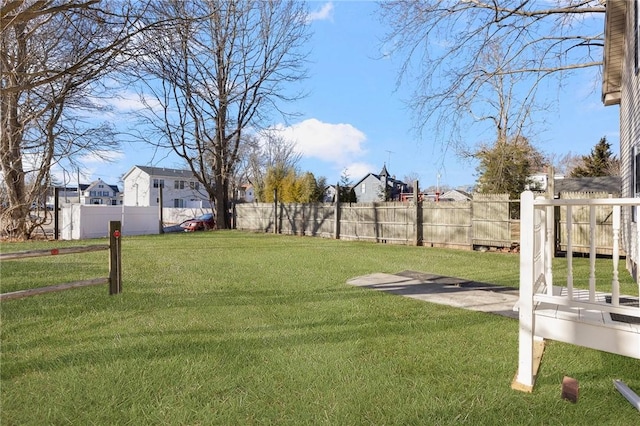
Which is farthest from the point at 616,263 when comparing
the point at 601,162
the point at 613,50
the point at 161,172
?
the point at 161,172

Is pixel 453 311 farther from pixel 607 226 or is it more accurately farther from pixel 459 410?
pixel 607 226

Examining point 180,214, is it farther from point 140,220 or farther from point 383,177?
point 383,177

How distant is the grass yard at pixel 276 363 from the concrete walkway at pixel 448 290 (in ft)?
1.28

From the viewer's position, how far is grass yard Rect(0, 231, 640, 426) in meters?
2.13

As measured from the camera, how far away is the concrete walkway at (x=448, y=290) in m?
4.50

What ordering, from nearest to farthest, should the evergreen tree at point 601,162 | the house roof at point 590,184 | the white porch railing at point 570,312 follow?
the white porch railing at point 570,312 < the house roof at point 590,184 < the evergreen tree at point 601,162

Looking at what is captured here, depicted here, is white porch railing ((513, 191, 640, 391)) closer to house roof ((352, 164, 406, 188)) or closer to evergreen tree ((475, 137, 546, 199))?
evergreen tree ((475, 137, 546, 199))

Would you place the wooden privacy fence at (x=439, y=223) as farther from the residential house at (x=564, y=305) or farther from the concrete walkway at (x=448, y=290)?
the residential house at (x=564, y=305)

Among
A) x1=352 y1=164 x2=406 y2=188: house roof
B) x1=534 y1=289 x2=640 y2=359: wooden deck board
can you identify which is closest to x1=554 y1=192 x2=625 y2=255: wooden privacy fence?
x1=534 y1=289 x2=640 y2=359: wooden deck board

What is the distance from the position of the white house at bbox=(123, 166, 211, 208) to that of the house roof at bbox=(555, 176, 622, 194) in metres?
33.4

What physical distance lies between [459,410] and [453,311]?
2.20 meters

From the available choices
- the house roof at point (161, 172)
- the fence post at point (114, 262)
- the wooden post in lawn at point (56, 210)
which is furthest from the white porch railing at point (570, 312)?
the house roof at point (161, 172)

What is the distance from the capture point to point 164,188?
41.1 meters

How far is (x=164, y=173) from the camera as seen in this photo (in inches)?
1638
